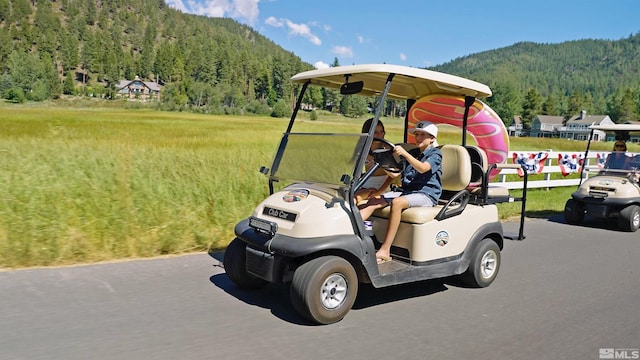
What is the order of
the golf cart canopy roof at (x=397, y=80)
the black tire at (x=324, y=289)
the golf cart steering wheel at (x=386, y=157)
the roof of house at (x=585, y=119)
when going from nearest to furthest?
the black tire at (x=324, y=289), the golf cart canopy roof at (x=397, y=80), the golf cart steering wheel at (x=386, y=157), the roof of house at (x=585, y=119)

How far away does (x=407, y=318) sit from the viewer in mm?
4316

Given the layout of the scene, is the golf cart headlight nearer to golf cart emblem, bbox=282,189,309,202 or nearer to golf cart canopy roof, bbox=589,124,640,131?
golf cart emblem, bbox=282,189,309,202

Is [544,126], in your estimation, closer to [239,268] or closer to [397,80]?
[397,80]

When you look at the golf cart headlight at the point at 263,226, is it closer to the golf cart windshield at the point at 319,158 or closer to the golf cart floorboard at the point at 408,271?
the golf cart windshield at the point at 319,158

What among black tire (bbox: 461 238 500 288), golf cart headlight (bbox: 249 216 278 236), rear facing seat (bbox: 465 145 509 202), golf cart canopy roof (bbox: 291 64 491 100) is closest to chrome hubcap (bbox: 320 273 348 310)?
golf cart headlight (bbox: 249 216 278 236)

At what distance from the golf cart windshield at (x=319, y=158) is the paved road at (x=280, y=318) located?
3.74 ft

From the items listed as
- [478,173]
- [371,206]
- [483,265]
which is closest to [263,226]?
[371,206]

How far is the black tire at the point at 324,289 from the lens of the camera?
391 cm

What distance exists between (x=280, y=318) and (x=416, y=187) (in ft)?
6.55

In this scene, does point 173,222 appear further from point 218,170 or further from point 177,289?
point 218,170

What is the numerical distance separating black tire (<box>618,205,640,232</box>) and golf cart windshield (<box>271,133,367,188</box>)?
6.39 metres

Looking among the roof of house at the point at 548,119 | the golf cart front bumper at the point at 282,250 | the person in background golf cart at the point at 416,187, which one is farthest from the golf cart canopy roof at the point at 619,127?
the roof of house at the point at 548,119

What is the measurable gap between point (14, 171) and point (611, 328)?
7615 mm

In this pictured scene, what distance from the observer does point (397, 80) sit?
5.40 metres
